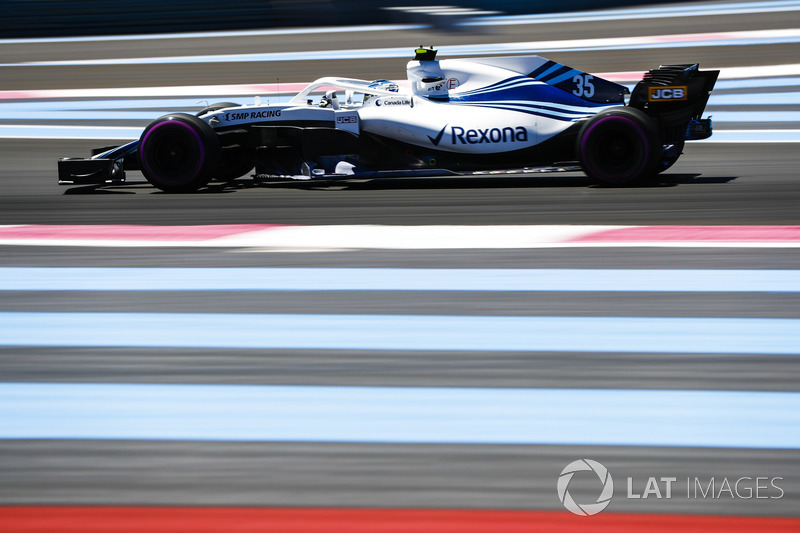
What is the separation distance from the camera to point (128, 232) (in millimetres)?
6414

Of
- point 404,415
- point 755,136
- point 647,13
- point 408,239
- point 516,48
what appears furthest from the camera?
point 647,13

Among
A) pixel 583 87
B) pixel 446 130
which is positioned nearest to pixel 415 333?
pixel 446 130

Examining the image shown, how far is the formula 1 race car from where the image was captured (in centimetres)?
777

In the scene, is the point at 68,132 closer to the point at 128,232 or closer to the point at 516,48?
the point at 128,232

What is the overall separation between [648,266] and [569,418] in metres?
2.07

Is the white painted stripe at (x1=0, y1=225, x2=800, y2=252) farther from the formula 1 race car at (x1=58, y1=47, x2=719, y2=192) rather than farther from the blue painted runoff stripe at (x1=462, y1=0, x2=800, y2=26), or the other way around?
the blue painted runoff stripe at (x1=462, y1=0, x2=800, y2=26)

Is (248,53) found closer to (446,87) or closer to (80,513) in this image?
(446,87)

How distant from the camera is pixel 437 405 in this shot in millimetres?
3260

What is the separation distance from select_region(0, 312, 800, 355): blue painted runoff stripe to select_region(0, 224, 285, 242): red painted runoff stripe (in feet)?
5.93

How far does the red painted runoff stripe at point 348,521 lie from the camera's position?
2.43 metres

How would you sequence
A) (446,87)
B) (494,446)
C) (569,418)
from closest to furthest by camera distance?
(494,446), (569,418), (446,87)

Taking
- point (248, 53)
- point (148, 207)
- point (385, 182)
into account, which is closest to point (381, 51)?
point (248, 53)

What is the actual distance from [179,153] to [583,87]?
3.43 meters

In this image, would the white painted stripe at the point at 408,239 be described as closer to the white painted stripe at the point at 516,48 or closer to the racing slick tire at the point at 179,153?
the racing slick tire at the point at 179,153
